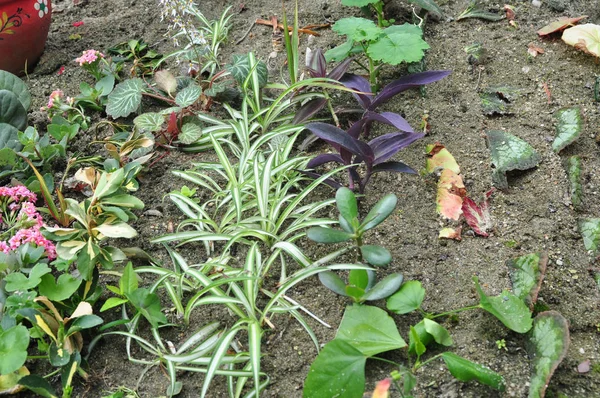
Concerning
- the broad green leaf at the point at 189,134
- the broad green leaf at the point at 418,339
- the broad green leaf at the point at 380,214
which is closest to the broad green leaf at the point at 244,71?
the broad green leaf at the point at 189,134

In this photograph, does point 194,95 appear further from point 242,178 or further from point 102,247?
point 102,247

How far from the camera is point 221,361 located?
159 cm

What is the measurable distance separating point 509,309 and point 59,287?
1331mm

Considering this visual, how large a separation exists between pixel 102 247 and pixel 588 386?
5.00 feet

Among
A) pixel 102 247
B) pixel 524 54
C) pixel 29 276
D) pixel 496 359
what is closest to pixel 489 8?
pixel 524 54

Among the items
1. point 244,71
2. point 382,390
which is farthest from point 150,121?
point 382,390

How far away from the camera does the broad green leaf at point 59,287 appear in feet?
5.70

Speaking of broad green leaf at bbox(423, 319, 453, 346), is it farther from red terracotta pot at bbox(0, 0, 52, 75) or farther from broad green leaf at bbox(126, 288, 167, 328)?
red terracotta pot at bbox(0, 0, 52, 75)

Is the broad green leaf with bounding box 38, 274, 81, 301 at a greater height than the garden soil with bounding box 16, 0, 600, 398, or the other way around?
the broad green leaf with bounding box 38, 274, 81, 301

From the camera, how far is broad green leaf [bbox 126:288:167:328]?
1.72 metres

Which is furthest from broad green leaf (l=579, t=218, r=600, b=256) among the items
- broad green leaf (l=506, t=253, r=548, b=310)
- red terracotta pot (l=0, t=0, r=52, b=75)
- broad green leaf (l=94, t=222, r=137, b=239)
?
red terracotta pot (l=0, t=0, r=52, b=75)

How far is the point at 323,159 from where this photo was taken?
2092 mm

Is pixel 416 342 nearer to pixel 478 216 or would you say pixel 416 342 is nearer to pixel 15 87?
pixel 478 216

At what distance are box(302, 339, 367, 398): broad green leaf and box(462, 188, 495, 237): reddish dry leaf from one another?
0.72 metres
